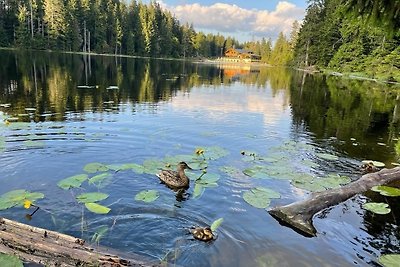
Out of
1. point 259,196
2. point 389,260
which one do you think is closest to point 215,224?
point 259,196

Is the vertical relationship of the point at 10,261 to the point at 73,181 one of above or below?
above

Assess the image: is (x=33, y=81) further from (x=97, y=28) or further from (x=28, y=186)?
(x=97, y=28)

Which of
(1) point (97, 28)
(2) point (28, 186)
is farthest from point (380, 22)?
(1) point (97, 28)

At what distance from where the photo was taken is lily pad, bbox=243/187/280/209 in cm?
762

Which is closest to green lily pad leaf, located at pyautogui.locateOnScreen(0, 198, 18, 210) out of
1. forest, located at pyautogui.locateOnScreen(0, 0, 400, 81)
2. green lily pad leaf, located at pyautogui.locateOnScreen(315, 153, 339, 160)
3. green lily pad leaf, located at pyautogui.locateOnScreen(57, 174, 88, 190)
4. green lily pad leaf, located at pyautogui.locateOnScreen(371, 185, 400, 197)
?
green lily pad leaf, located at pyautogui.locateOnScreen(57, 174, 88, 190)

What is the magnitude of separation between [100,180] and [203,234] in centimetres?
343

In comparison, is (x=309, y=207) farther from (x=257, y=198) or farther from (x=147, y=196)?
(x=147, y=196)

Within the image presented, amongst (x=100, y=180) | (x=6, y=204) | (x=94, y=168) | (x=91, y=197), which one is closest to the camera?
(x=6, y=204)

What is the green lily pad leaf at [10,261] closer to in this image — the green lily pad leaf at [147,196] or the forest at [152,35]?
the green lily pad leaf at [147,196]

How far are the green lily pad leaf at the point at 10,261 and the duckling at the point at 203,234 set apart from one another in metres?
2.85

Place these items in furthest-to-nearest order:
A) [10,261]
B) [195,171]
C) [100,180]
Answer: [195,171], [100,180], [10,261]

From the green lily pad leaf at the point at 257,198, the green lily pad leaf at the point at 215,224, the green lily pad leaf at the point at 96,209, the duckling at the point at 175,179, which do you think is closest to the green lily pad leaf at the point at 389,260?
the green lily pad leaf at the point at 257,198

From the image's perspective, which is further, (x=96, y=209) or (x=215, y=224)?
(x=96, y=209)

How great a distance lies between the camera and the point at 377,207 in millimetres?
7535
